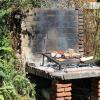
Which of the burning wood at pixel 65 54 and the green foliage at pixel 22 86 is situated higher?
the burning wood at pixel 65 54

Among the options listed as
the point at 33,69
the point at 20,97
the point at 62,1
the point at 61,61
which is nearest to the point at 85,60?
the point at 61,61

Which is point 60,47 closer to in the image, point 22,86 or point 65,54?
point 65,54

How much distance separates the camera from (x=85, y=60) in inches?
416

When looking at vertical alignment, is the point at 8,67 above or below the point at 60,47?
below

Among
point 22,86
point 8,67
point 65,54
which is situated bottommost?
point 22,86

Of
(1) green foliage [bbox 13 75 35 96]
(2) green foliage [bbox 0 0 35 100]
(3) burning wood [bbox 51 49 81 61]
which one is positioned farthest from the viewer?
(3) burning wood [bbox 51 49 81 61]

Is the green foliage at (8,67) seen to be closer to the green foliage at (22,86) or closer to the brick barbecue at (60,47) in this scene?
the green foliage at (22,86)

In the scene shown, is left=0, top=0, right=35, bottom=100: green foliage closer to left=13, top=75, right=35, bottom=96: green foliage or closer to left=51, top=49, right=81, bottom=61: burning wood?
left=13, top=75, right=35, bottom=96: green foliage

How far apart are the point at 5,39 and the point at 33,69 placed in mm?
1086

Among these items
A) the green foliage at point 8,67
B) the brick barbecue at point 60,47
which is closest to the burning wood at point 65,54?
the brick barbecue at point 60,47

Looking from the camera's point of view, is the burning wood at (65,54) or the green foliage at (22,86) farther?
the burning wood at (65,54)

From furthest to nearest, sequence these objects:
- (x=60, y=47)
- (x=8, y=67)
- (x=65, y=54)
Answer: (x=60, y=47)
(x=65, y=54)
(x=8, y=67)

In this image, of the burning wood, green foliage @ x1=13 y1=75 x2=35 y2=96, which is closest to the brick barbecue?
the burning wood

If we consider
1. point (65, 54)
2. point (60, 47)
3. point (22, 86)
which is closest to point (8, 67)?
point (22, 86)
